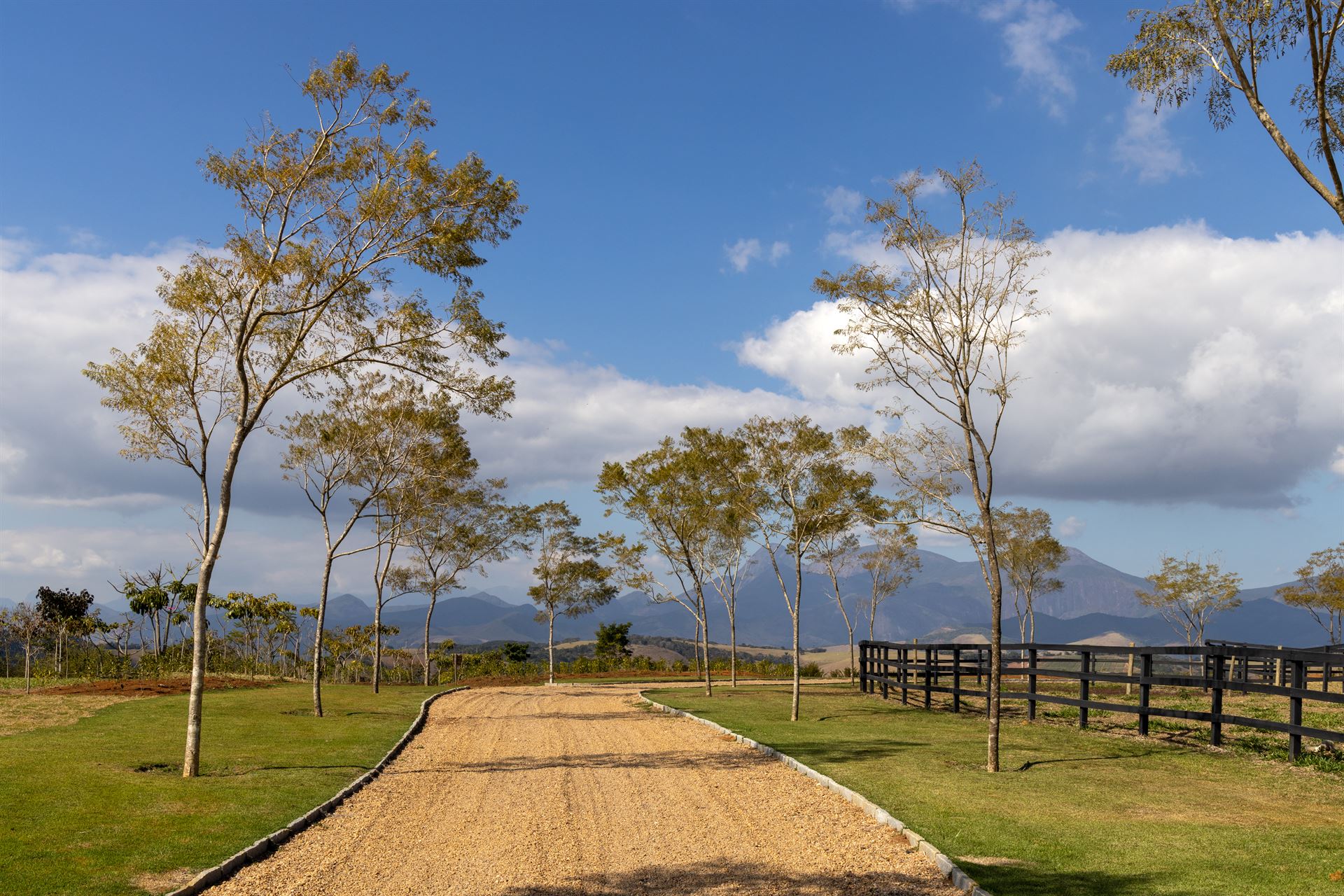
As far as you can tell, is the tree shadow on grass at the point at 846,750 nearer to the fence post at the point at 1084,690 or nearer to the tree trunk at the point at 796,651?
the tree trunk at the point at 796,651

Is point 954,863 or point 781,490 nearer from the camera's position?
point 954,863

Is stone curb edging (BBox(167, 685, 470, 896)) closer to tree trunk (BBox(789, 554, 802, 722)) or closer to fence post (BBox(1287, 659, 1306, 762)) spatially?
tree trunk (BBox(789, 554, 802, 722))

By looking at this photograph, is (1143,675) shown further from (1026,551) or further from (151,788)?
(1026,551)

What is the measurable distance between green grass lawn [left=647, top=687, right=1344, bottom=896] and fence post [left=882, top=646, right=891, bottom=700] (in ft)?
29.5

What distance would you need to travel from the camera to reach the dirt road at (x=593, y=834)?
8.34m

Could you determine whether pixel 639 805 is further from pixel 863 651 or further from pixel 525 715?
pixel 863 651

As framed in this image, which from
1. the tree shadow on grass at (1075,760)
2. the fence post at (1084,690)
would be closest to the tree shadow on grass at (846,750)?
the tree shadow on grass at (1075,760)

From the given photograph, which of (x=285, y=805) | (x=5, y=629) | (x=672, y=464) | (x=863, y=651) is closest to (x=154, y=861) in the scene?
(x=285, y=805)

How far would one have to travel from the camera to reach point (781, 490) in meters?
26.7

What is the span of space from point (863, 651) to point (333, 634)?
31.8m

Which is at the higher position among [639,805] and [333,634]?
[639,805]

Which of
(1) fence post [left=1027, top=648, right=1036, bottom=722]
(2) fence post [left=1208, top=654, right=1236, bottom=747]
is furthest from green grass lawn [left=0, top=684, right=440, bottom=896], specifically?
(2) fence post [left=1208, top=654, right=1236, bottom=747]

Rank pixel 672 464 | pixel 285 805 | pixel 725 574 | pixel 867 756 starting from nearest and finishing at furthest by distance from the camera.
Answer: pixel 285 805 < pixel 867 756 < pixel 672 464 < pixel 725 574

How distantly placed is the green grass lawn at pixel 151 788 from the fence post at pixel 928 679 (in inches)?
596
